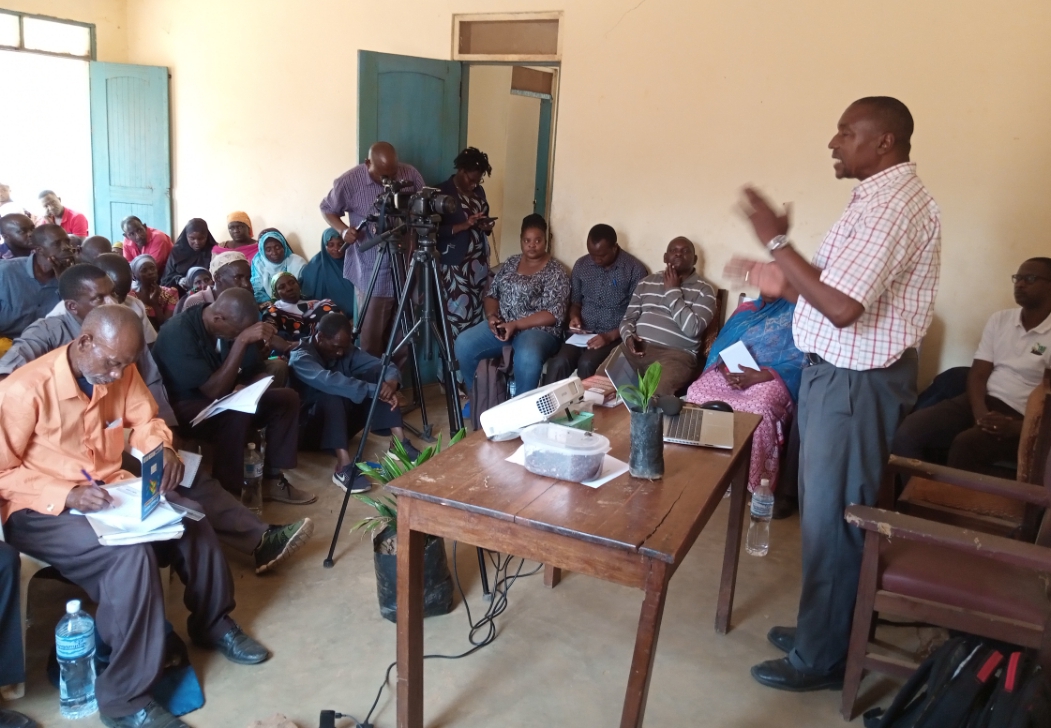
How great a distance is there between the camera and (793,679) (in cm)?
215

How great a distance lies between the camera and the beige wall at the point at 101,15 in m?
5.82

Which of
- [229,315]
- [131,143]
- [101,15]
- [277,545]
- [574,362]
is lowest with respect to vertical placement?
[277,545]

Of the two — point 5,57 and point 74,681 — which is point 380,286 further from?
point 5,57

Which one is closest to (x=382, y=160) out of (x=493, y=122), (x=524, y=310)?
(x=524, y=310)

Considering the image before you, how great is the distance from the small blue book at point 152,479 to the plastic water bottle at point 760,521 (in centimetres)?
216

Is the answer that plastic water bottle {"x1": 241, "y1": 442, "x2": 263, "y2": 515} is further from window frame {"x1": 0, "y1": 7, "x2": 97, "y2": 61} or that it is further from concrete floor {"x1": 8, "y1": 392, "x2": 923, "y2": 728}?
window frame {"x1": 0, "y1": 7, "x2": 97, "y2": 61}

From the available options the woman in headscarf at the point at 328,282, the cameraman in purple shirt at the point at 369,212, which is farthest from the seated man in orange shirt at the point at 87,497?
the woman in headscarf at the point at 328,282

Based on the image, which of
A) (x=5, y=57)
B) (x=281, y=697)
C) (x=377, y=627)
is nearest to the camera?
(x=281, y=697)

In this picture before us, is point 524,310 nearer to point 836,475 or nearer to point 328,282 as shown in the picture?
point 328,282

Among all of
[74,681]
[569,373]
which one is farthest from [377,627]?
[569,373]

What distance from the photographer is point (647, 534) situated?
1461 millimetres

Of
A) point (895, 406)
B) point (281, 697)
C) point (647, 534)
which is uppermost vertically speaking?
point (895, 406)

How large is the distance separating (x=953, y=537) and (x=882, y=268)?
0.63 metres

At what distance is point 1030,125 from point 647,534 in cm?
309
